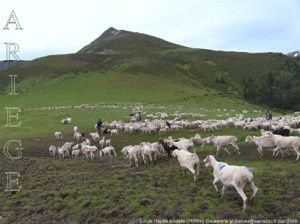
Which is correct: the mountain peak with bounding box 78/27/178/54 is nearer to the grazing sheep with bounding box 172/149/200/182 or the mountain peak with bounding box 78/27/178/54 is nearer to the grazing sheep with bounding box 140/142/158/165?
the grazing sheep with bounding box 140/142/158/165

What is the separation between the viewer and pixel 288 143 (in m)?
23.1

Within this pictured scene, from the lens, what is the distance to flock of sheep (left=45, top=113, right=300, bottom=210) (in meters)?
16.0

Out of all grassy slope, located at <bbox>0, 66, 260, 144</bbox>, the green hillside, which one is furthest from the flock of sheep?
the green hillside

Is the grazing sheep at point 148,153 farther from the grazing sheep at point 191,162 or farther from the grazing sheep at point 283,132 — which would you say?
the grazing sheep at point 283,132

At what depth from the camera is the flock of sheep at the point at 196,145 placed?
16.0 meters

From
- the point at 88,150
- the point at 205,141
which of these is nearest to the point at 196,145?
the point at 205,141

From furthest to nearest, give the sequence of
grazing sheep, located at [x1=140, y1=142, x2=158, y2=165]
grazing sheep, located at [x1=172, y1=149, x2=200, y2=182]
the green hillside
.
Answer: the green hillside < grazing sheep, located at [x1=140, y1=142, x2=158, y2=165] < grazing sheep, located at [x1=172, y1=149, x2=200, y2=182]

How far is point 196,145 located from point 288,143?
8.40 m

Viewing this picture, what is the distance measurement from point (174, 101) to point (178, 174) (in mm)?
50673

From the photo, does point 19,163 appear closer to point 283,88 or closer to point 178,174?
point 178,174

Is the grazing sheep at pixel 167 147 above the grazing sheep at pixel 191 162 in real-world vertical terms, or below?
below

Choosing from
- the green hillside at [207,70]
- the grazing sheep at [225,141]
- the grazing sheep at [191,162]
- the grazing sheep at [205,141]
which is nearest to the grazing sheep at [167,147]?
the grazing sheep at [225,141]

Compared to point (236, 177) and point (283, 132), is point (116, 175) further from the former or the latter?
point (283, 132)

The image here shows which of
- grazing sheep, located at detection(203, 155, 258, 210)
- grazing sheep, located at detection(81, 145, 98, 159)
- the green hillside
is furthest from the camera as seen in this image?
the green hillside
